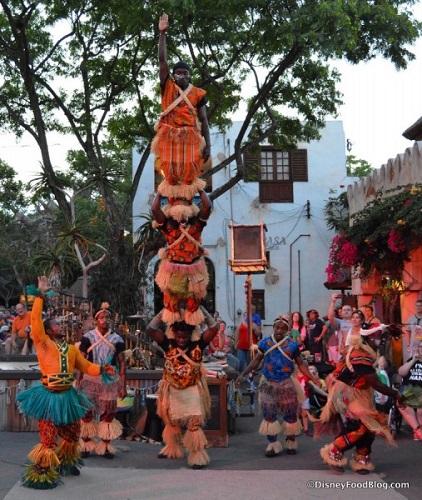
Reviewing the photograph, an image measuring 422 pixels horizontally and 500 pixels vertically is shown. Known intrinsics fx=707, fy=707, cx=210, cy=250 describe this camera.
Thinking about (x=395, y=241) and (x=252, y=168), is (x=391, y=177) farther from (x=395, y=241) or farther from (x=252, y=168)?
(x=252, y=168)

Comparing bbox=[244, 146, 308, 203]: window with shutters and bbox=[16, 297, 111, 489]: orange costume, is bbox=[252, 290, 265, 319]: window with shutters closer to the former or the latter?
bbox=[244, 146, 308, 203]: window with shutters

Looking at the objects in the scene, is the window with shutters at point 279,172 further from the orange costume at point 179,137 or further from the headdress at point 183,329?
the headdress at point 183,329

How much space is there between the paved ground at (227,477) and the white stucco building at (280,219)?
47.5ft

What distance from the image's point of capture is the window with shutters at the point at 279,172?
79.7 feet

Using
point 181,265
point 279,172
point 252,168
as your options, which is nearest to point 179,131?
point 181,265

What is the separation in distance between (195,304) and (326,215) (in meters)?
16.6

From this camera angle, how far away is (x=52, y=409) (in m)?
6.66

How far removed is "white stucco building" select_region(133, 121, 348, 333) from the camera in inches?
936

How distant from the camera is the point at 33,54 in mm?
19250

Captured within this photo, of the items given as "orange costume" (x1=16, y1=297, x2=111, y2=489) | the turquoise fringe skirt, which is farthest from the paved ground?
the turquoise fringe skirt

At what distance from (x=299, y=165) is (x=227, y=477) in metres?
18.1

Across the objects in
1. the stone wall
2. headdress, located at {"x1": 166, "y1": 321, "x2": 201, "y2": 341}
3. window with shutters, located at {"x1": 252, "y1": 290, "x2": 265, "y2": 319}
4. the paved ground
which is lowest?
the paved ground

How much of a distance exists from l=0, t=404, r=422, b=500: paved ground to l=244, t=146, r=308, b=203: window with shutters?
51.3 feet

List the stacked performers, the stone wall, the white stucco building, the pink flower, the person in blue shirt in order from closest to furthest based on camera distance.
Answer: the stacked performers < the person in blue shirt < the pink flower < the stone wall < the white stucco building
